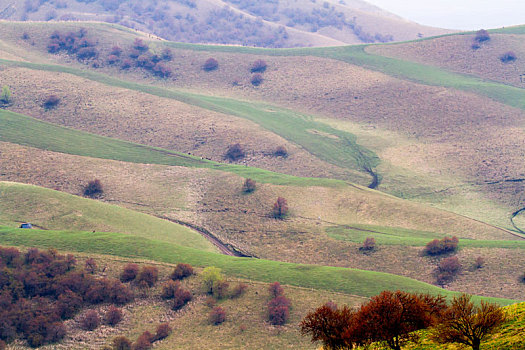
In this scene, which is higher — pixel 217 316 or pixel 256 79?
pixel 256 79

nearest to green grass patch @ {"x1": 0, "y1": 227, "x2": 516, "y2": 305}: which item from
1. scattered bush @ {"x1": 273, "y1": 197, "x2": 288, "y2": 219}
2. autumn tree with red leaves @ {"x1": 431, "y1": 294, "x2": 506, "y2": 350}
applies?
scattered bush @ {"x1": 273, "y1": 197, "x2": 288, "y2": 219}

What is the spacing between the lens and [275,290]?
37250mm

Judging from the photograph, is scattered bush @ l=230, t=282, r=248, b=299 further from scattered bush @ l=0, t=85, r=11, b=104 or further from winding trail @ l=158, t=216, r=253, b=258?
scattered bush @ l=0, t=85, r=11, b=104

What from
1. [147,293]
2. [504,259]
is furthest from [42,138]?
[504,259]

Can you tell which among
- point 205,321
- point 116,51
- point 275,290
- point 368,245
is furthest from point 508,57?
point 205,321

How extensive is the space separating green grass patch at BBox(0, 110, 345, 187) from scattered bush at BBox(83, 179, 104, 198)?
10477 millimetres

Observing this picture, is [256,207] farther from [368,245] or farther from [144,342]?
[144,342]

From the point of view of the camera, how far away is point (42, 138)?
7444 centimetres

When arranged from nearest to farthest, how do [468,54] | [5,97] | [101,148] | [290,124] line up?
1. [101,148]
2. [5,97]
3. [290,124]
4. [468,54]

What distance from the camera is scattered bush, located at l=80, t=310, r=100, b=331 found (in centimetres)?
3328

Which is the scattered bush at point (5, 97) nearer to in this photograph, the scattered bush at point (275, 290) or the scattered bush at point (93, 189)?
the scattered bush at point (93, 189)

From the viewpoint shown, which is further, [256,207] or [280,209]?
[256,207]

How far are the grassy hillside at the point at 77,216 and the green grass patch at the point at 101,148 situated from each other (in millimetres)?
17781

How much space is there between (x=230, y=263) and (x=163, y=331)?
36.8 ft
